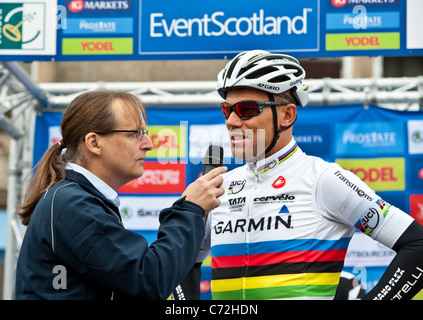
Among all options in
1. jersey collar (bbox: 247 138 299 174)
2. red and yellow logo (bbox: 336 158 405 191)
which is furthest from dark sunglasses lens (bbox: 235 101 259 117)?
red and yellow logo (bbox: 336 158 405 191)

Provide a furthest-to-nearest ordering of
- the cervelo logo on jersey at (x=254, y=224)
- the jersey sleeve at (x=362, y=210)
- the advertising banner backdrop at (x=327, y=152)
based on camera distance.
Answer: the advertising banner backdrop at (x=327, y=152), the cervelo logo on jersey at (x=254, y=224), the jersey sleeve at (x=362, y=210)

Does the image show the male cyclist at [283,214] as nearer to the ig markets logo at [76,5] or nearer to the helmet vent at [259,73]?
the helmet vent at [259,73]

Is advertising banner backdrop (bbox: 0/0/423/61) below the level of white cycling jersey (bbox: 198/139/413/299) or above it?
above

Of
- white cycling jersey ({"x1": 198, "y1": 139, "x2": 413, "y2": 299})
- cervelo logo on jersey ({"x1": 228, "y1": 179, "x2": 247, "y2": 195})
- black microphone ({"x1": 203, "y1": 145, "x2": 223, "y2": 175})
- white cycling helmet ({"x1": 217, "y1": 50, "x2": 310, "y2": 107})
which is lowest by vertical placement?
white cycling jersey ({"x1": 198, "y1": 139, "x2": 413, "y2": 299})

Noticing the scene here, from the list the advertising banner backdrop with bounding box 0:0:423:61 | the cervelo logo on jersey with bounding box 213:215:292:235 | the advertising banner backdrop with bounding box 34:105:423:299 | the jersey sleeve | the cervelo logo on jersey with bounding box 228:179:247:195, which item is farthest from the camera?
the advertising banner backdrop with bounding box 34:105:423:299

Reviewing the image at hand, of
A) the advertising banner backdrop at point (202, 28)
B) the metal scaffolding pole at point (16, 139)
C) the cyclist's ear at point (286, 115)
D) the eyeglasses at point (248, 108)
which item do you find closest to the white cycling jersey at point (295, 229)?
the cyclist's ear at point (286, 115)

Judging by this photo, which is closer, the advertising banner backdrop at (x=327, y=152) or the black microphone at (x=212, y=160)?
the black microphone at (x=212, y=160)

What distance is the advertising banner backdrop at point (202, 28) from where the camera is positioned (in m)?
4.86

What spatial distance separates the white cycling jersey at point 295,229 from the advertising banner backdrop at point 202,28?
254 centimetres

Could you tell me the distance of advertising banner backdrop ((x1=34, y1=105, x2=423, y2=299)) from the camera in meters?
6.25

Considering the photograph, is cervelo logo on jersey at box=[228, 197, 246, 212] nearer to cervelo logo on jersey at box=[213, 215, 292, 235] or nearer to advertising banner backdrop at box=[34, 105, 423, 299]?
cervelo logo on jersey at box=[213, 215, 292, 235]

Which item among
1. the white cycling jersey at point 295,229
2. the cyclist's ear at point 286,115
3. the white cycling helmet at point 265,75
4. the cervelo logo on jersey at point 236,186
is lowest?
the white cycling jersey at point 295,229

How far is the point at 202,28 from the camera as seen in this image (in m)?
5.00

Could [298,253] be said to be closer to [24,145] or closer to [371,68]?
[24,145]
